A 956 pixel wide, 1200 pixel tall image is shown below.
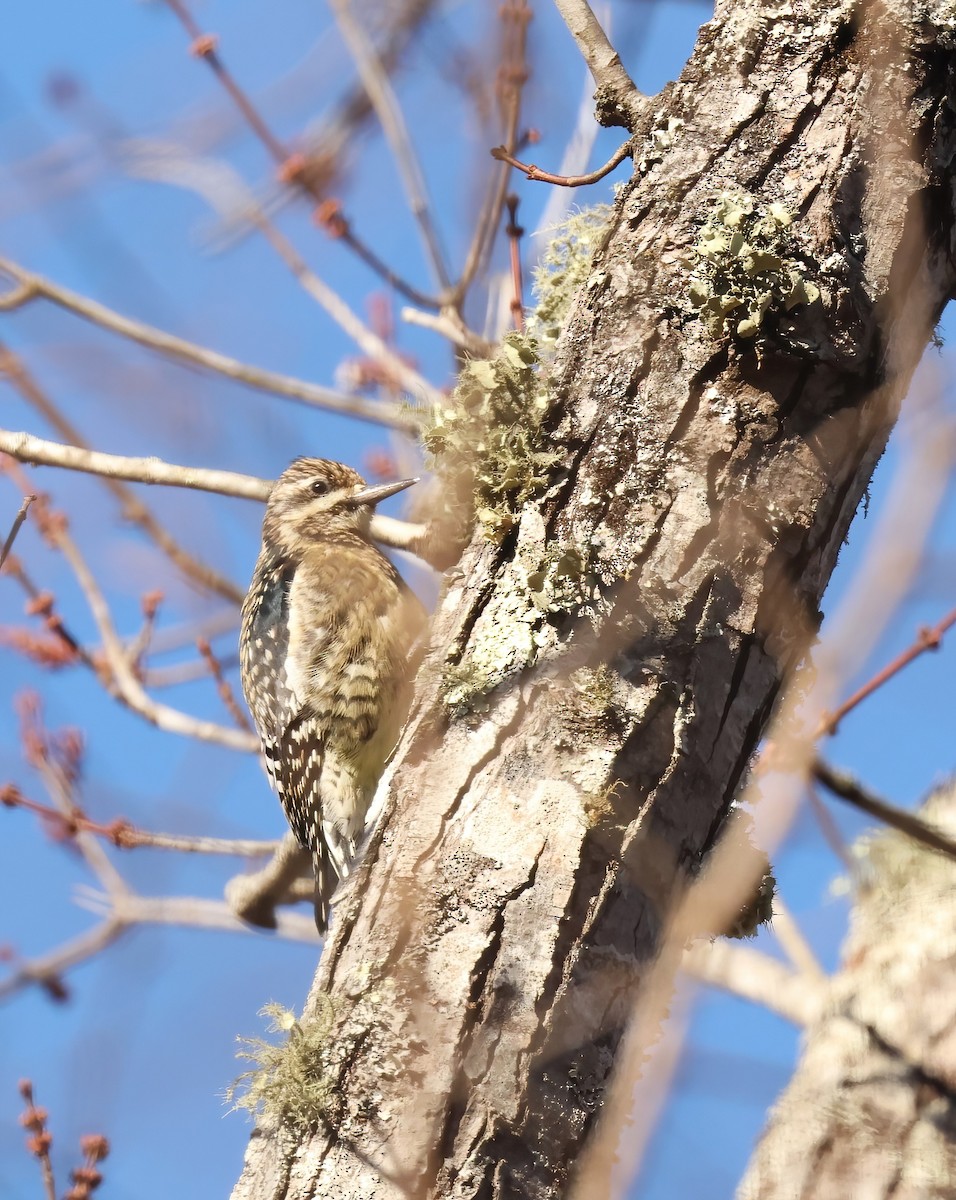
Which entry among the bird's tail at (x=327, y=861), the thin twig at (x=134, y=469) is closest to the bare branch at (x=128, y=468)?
the thin twig at (x=134, y=469)

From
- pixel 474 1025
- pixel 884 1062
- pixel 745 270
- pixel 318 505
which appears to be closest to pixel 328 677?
pixel 318 505

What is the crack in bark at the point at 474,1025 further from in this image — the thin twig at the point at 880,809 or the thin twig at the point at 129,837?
the thin twig at the point at 129,837

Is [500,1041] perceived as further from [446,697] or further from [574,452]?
[574,452]

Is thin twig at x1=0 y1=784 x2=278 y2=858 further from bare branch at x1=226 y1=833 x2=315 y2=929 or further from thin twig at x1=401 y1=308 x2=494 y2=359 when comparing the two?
thin twig at x1=401 y1=308 x2=494 y2=359

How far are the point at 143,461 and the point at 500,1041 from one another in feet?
5.60

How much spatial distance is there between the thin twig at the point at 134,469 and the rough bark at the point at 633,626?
820 mm

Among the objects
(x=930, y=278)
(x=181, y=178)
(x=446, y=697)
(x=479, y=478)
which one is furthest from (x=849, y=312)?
(x=181, y=178)

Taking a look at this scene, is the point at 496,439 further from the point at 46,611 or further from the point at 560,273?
the point at 46,611

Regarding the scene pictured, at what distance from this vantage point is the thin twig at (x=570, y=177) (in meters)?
2.58

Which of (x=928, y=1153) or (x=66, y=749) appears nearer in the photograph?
(x=928, y=1153)

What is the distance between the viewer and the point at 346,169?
4.38 m

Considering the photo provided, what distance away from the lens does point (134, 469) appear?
306cm

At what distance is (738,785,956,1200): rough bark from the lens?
329 cm

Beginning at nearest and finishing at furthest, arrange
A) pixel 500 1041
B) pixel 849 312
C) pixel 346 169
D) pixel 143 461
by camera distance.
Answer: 1. pixel 500 1041
2. pixel 849 312
3. pixel 143 461
4. pixel 346 169
